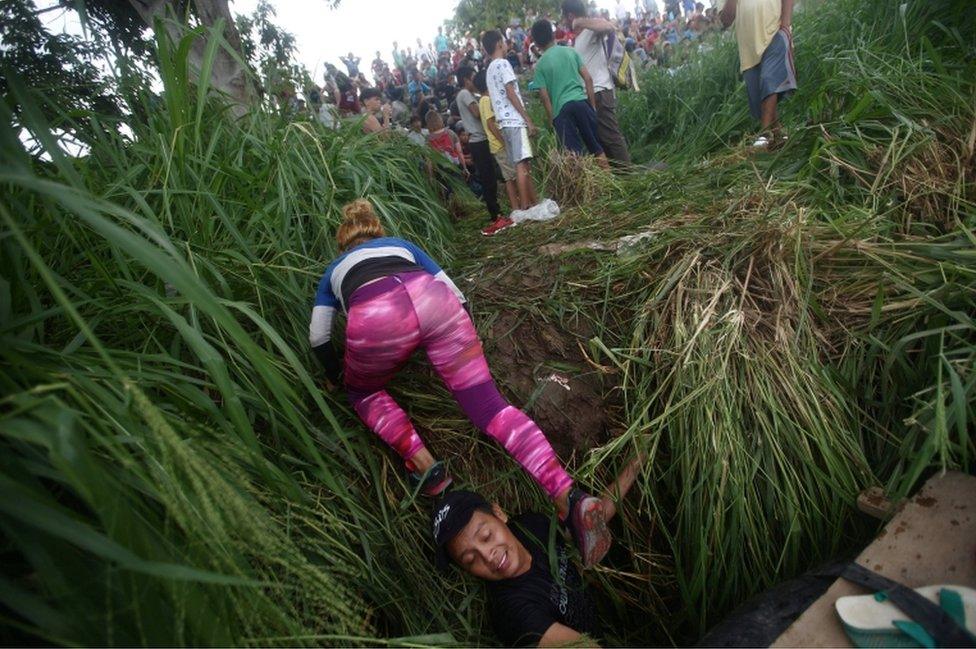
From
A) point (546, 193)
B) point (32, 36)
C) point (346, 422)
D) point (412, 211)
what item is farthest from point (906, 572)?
point (32, 36)

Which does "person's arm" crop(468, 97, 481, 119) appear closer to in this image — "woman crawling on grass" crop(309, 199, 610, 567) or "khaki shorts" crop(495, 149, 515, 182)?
"khaki shorts" crop(495, 149, 515, 182)

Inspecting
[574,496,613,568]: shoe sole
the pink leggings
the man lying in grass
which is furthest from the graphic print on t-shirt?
[574,496,613,568]: shoe sole

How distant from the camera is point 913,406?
1518 mm

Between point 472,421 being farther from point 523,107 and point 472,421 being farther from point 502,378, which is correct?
point 523,107

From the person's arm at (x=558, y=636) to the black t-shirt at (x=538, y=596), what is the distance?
0.05ft

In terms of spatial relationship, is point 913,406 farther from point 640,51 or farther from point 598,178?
point 640,51

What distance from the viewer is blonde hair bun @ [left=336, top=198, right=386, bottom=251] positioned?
6.79 ft

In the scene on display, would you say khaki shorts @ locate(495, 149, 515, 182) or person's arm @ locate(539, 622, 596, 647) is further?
khaki shorts @ locate(495, 149, 515, 182)

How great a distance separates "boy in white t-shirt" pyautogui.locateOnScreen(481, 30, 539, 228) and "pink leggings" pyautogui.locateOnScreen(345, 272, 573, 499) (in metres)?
2.56

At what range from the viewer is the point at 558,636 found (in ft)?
4.88

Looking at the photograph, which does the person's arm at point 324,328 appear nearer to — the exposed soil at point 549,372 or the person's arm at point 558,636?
the exposed soil at point 549,372

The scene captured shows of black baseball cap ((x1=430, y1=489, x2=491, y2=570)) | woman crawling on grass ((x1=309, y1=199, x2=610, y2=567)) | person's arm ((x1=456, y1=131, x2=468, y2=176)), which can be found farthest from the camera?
person's arm ((x1=456, y1=131, x2=468, y2=176))

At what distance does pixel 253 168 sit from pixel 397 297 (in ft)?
4.03

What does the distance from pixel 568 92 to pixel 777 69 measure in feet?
5.01
